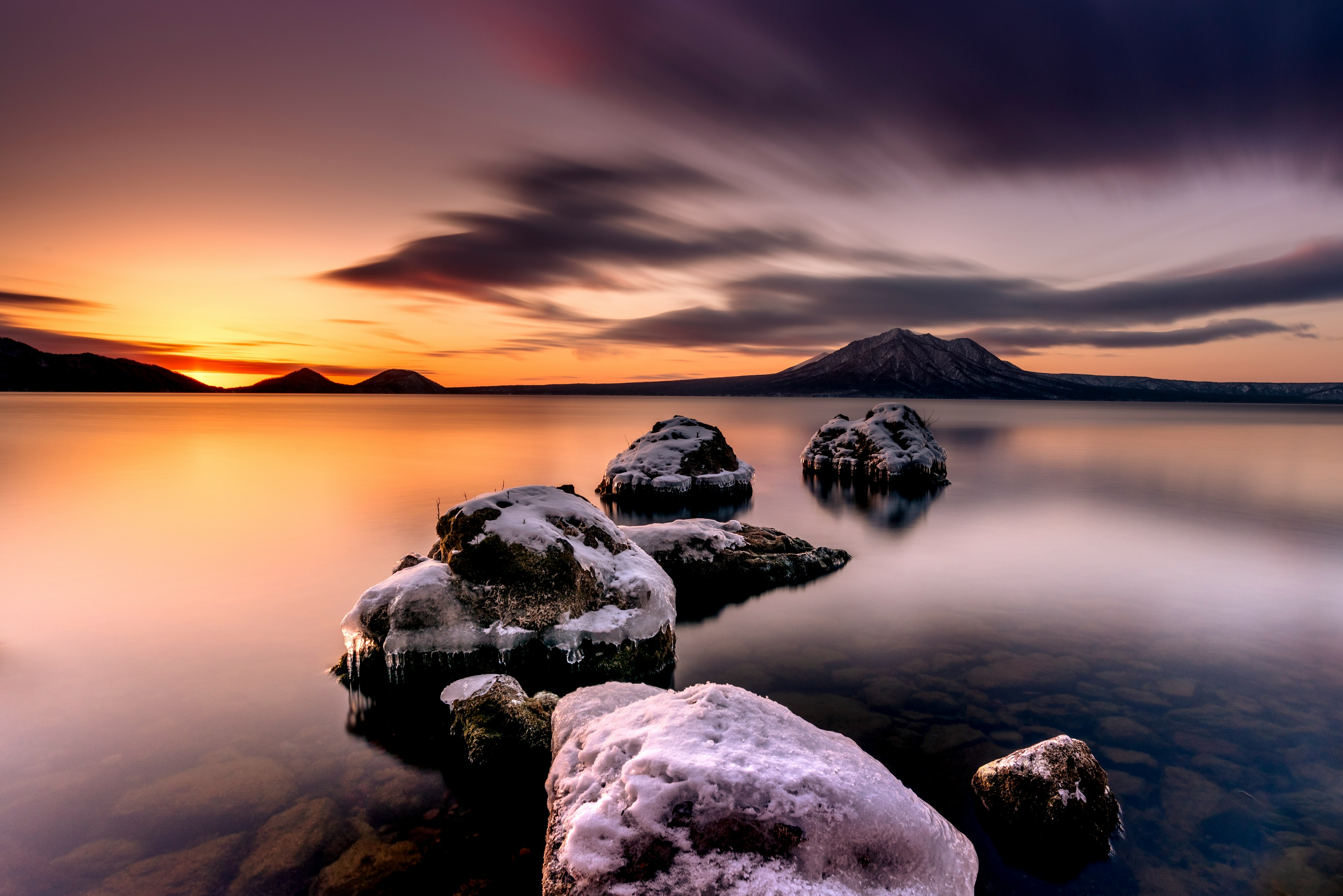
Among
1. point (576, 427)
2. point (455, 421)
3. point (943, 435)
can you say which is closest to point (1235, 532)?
point (943, 435)

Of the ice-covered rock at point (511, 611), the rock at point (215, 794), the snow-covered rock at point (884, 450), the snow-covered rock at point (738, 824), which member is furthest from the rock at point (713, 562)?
the snow-covered rock at point (884, 450)

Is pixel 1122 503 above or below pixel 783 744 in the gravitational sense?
below

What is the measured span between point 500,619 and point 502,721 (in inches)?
86.4

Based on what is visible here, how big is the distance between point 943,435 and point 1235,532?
2278 inches

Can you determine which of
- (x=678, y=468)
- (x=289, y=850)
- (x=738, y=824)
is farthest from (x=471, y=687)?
(x=678, y=468)

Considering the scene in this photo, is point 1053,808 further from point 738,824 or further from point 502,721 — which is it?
point 502,721

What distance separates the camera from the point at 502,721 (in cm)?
841

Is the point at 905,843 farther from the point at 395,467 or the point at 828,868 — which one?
the point at 395,467

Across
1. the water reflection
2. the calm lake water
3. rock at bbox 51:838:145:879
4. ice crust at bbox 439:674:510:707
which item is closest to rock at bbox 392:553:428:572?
the calm lake water

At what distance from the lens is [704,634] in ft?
43.5

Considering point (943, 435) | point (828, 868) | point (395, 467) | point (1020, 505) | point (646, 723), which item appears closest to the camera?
point (828, 868)

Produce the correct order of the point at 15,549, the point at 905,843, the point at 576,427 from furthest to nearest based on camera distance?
the point at 576,427 < the point at 15,549 < the point at 905,843

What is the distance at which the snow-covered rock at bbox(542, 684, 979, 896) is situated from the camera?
16.0 ft

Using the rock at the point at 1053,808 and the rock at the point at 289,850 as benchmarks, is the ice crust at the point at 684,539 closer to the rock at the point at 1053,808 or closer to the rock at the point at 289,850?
the rock at the point at 289,850
